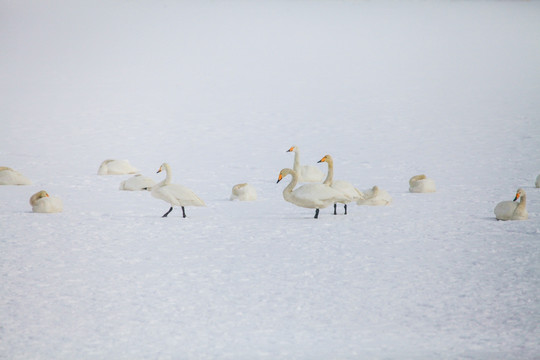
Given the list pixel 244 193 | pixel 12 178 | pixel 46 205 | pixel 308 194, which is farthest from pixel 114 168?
pixel 308 194

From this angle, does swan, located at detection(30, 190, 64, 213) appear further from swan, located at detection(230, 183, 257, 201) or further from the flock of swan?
swan, located at detection(230, 183, 257, 201)

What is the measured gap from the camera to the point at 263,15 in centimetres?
3189

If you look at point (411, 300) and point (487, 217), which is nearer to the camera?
point (411, 300)

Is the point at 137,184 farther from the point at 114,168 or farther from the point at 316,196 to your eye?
the point at 316,196

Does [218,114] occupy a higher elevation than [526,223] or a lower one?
higher

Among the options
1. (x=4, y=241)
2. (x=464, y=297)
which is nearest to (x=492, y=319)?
(x=464, y=297)

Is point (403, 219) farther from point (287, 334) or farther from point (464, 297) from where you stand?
point (287, 334)

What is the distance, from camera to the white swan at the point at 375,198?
31.4 feet

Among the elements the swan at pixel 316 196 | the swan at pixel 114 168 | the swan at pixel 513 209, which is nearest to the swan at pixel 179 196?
the swan at pixel 316 196

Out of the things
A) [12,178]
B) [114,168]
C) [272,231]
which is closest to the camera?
[272,231]

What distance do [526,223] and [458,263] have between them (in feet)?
6.00

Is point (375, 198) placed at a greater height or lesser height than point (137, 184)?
lesser

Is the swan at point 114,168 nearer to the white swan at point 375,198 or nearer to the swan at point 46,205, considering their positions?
the swan at point 46,205

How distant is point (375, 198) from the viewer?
9578 mm
